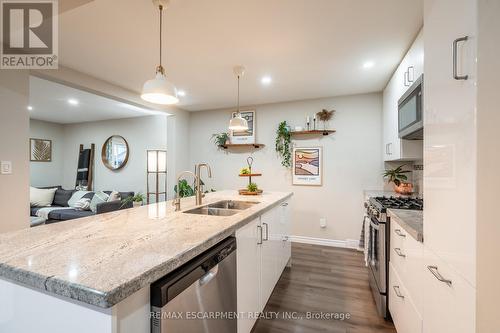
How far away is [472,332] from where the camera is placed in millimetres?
798

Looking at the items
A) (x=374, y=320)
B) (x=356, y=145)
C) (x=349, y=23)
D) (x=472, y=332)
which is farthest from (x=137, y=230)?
(x=356, y=145)

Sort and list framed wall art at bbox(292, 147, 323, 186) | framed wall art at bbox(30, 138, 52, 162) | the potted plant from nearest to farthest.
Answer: the potted plant → framed wall art at bbox(292, 147, 323, 186) → framed wall art at bbox(30, 138, 52, 162)

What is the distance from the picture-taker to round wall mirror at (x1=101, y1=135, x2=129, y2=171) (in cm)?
526

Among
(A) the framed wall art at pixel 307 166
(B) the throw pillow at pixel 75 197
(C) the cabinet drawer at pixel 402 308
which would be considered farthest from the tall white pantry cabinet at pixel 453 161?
(B) the throw pillow at pixel 75 197

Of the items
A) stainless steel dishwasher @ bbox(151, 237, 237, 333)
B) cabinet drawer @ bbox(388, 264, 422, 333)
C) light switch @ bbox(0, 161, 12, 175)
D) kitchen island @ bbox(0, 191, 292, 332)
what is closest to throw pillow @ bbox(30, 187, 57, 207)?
light switch @ bbox(0, 161, 12, 175)

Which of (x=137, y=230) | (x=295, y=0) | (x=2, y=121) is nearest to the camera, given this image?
(x=137, y=230)

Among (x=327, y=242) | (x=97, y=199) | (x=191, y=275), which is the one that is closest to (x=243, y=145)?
(x=327, y=242)

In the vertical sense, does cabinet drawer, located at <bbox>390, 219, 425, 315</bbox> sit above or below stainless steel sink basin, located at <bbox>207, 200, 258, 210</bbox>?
below

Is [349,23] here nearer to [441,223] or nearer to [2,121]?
[441,223]

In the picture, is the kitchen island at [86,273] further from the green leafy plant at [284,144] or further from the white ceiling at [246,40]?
the green leafy plant at [284,144]

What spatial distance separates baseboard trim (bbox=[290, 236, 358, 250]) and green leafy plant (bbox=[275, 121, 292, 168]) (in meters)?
1.26

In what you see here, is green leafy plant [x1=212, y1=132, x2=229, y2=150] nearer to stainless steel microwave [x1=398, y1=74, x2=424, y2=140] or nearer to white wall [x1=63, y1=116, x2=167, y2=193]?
white wall [x1=63, y1=116, x2=167, y2=193]

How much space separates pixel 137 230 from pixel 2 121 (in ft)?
7.01

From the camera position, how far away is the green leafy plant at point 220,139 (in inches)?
172
